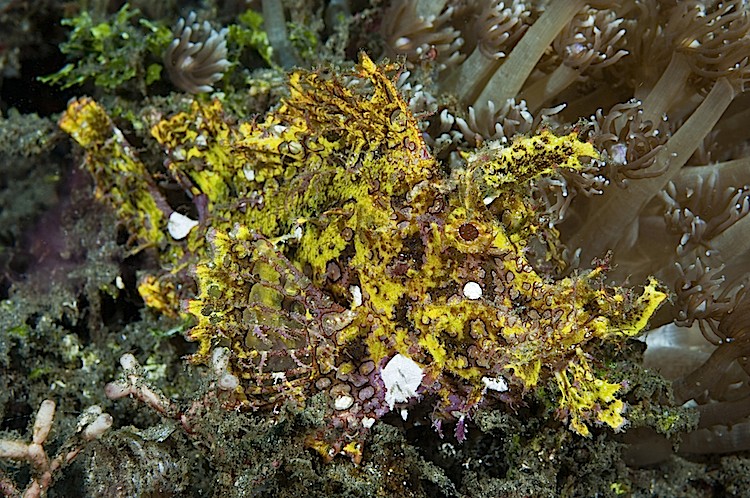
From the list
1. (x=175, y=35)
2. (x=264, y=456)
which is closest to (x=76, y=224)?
(x=175, y=35)

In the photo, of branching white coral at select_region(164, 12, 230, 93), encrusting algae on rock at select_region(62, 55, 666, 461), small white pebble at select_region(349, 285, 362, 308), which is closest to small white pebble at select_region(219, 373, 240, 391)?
encrusting algae on rock at select_region(62, 55, 666, 461)

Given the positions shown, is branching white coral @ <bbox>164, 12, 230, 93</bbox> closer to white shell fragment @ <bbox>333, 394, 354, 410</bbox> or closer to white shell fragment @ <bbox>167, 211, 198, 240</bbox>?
white shell fragment @ <bbox>167, 211, 198, 240</bbox>

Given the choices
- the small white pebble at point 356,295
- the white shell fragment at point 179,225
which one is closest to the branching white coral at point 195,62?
the white shell fragment at point 179,225

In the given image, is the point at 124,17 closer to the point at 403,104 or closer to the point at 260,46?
the point at 260,46

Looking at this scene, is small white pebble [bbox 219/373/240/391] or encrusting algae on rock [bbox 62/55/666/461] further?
small white pebble [bbox 219/373/240/391]

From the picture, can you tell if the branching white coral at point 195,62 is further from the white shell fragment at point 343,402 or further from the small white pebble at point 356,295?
the white shell fragment at point 343,402

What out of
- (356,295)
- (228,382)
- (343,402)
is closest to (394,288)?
(356,295)

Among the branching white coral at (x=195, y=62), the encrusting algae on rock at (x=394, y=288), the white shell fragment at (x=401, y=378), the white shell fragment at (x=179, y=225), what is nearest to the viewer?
the encrusting algae on rock at (x=394, y=288)

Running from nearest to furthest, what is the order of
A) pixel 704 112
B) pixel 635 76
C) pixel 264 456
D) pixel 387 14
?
pixel 264 456 < pixel 704 112 < pixel 635 76 < pixel 387 14
